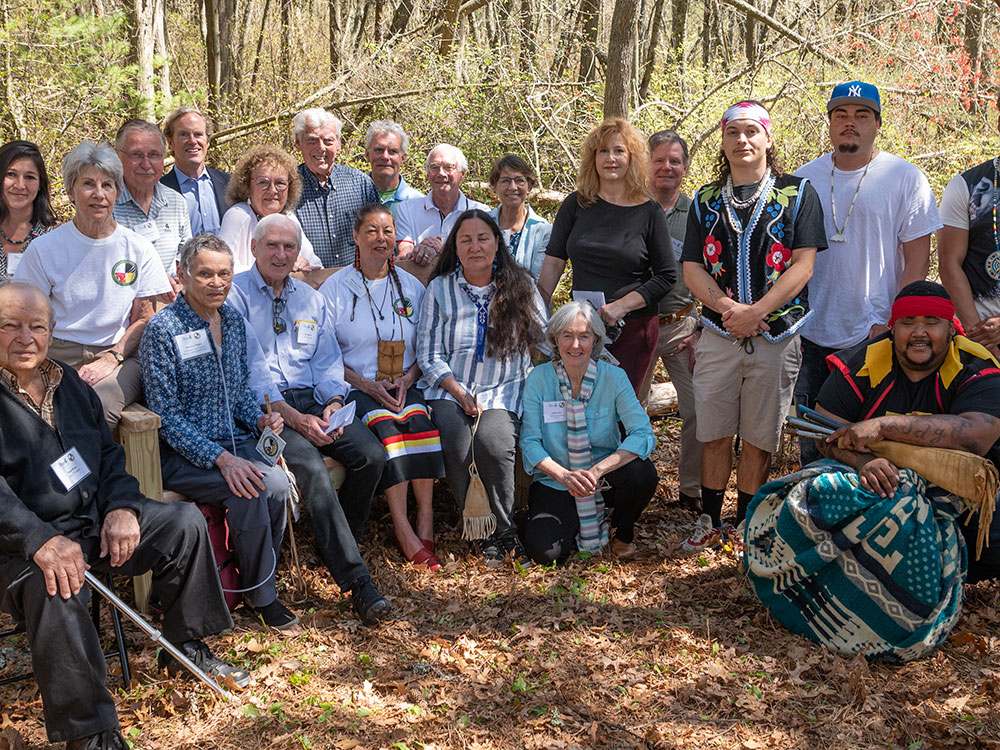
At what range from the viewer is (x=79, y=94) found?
8.92 meters

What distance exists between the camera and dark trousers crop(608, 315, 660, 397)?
4969 mm

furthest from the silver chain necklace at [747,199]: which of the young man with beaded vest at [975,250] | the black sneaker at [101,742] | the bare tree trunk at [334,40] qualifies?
the bare tree trunk at [334,40]

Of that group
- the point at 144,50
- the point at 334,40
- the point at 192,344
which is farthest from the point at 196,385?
the point at 334,40

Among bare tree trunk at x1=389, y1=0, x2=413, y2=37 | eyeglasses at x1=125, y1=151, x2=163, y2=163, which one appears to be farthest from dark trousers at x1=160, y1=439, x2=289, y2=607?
bare tree trunk at x1=389, y1=0, x2=413, y2=37

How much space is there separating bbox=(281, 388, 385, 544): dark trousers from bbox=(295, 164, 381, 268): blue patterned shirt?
1.30 meters

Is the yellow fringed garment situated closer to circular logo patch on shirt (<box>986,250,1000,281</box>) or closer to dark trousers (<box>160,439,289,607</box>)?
circular logo patch on shirt (<box>986,250,1000,281</box>)

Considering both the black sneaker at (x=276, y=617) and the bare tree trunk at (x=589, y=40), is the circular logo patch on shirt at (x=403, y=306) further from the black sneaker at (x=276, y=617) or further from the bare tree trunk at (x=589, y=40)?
the bare tree trunk at (x=589, y=40)

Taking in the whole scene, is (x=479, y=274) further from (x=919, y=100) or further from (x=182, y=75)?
(x=182, y=75)

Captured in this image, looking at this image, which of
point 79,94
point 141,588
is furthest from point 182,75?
point 141,588

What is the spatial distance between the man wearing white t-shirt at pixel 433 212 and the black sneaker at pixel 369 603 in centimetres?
205

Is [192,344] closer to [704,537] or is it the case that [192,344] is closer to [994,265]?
[704,537]

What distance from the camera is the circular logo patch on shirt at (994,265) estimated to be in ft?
14.0

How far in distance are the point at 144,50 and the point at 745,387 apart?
27.8ft

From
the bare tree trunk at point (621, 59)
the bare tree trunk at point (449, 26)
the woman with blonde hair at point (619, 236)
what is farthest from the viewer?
Result: the bare tree trunk at point (449, 26)
